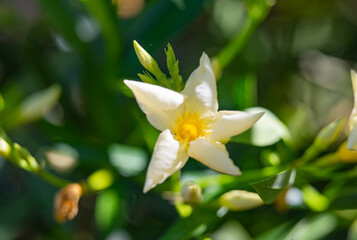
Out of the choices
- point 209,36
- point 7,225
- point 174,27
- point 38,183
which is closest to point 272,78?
point 209,36

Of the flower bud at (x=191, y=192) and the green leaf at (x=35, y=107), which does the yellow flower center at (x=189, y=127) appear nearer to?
the flower bud at (x=191, y=192)

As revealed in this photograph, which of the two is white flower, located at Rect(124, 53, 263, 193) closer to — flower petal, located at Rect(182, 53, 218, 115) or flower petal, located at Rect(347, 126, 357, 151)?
flower petal, located at Rect(182, 53, 218, 115)

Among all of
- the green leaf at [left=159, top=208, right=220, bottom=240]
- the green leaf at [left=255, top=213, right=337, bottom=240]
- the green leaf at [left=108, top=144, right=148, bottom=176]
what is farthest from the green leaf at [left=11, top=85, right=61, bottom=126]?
the green leaf at [left=255, top=213, right=337, bottom=240]

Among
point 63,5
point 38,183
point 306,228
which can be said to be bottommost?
point 306,228

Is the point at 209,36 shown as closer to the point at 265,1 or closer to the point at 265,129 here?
the point at 265,1

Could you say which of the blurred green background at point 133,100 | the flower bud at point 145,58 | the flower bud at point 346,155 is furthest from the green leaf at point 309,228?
the flower bud at point 145,58

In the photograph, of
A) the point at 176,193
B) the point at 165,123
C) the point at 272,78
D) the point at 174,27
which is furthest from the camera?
the point at 272,78

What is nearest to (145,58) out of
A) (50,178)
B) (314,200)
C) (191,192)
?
(191,192)

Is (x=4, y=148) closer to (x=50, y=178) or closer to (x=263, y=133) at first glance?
(x=50, y=178)
